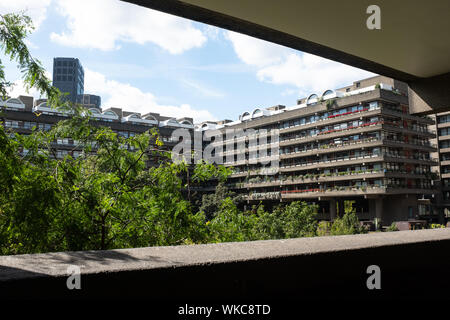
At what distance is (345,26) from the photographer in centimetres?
312

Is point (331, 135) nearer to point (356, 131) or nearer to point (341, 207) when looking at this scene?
point (356, 131)

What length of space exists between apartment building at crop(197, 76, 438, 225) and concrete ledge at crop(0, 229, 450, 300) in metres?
45.6

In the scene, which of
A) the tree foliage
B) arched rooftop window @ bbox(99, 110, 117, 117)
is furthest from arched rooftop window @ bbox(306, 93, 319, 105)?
the tree foliage

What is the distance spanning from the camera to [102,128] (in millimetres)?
4410

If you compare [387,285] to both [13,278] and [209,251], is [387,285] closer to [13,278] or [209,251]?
[209,251]

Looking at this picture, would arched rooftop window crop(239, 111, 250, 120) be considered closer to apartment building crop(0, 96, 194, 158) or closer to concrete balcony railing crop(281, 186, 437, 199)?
apartment building crop(0, 96, 194, 158)

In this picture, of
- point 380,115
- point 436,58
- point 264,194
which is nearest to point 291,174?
point 264,194

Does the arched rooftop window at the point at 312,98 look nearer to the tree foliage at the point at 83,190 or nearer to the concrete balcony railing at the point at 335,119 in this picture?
the concrete balcony railing at the point at 335,119

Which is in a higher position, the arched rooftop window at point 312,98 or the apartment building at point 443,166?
the arched rooftop window at point 312,98

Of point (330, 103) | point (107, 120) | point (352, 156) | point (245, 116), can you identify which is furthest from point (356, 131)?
point (107, 120)

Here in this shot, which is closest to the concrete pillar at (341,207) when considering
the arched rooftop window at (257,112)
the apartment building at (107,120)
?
the arched rooftop window at (257,112)

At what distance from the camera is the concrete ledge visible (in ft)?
4.10

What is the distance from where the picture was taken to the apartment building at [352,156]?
46938 millimetres

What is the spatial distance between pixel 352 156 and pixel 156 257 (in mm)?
50493
